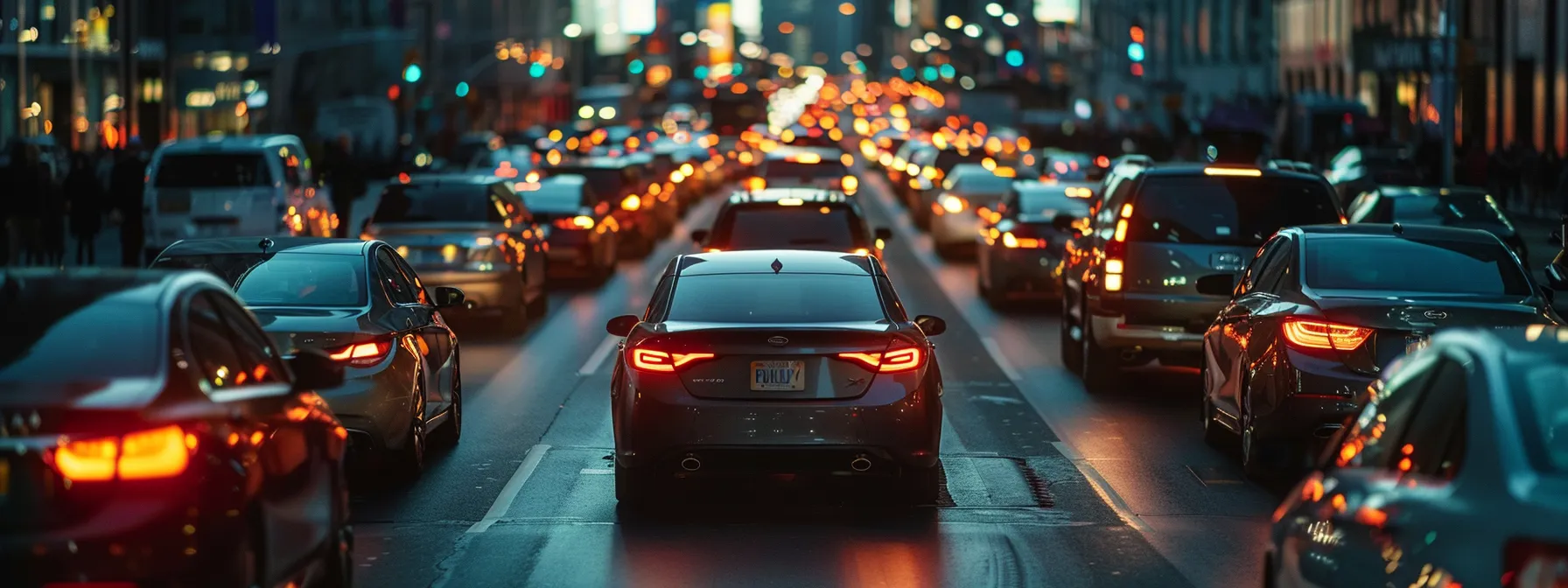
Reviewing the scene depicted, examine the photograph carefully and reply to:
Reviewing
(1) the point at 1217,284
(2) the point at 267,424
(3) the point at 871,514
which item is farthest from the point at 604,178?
(2) the point at 267,424

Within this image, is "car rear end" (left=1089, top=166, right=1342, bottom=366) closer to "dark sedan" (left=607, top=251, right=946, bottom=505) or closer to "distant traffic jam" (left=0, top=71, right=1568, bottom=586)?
"distant traffic jam" (left=0, top=71, right=1568, bottom=586)

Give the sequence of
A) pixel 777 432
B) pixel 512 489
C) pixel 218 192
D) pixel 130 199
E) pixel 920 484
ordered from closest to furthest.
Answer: pixel 777 432, pixel 920 484, pixel 512 489, pixel 218 192, pixel 130 199

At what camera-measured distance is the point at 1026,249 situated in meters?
25.6

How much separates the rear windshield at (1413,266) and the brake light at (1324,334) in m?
0.56

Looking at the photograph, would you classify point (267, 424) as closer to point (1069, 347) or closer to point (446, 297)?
point (446, 297)

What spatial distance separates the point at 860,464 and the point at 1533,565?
609 centimetres

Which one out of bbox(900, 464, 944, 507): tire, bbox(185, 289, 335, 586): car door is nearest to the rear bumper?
bbox(900, 464, 944, 507): tire

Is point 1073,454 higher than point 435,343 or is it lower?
lower

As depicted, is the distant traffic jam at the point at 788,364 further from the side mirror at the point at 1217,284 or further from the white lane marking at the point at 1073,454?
the white lane marking at the point at 1073,454

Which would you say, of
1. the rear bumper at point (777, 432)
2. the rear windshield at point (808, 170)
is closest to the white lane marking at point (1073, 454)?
the rear bumper at point (777, 432)

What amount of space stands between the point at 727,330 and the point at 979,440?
150 inches

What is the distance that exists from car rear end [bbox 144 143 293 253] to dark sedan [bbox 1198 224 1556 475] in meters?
15.8

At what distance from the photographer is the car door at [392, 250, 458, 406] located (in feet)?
44.3

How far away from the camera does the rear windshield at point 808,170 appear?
1403 inches
